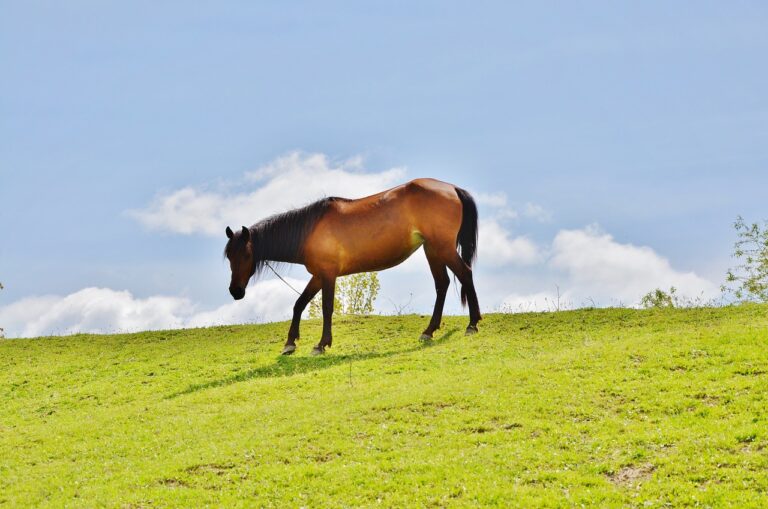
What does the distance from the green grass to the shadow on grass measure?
0.08m

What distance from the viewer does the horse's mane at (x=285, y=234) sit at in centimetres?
2112

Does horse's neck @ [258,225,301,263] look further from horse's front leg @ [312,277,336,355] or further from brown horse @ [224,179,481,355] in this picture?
horse's front leg @ [312,277,336,355]

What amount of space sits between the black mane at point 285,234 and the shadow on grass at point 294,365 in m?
2.75

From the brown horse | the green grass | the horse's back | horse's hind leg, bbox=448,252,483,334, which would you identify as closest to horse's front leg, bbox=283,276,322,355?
the brown horse

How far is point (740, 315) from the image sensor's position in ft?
66.9

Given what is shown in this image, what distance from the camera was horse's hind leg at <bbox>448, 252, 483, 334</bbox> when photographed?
2137 cm

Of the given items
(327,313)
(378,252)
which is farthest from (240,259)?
(378,252)

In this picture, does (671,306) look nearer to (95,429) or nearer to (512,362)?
(512,362)

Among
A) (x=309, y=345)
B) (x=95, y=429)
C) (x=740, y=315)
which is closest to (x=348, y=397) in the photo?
(x=95, y=429)

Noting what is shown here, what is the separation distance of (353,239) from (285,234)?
186 centimetres

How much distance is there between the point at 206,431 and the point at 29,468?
3093mm

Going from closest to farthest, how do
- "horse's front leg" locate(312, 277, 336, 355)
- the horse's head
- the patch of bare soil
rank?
the patch of bare soil
"horse's front leg" locate(312, 277, 336, 355)
the horse's head

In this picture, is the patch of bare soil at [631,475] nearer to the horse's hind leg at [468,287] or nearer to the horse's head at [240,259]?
the horse's hind leg at [468,287]

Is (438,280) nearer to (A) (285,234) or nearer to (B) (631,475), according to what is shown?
(A) (285,234)
